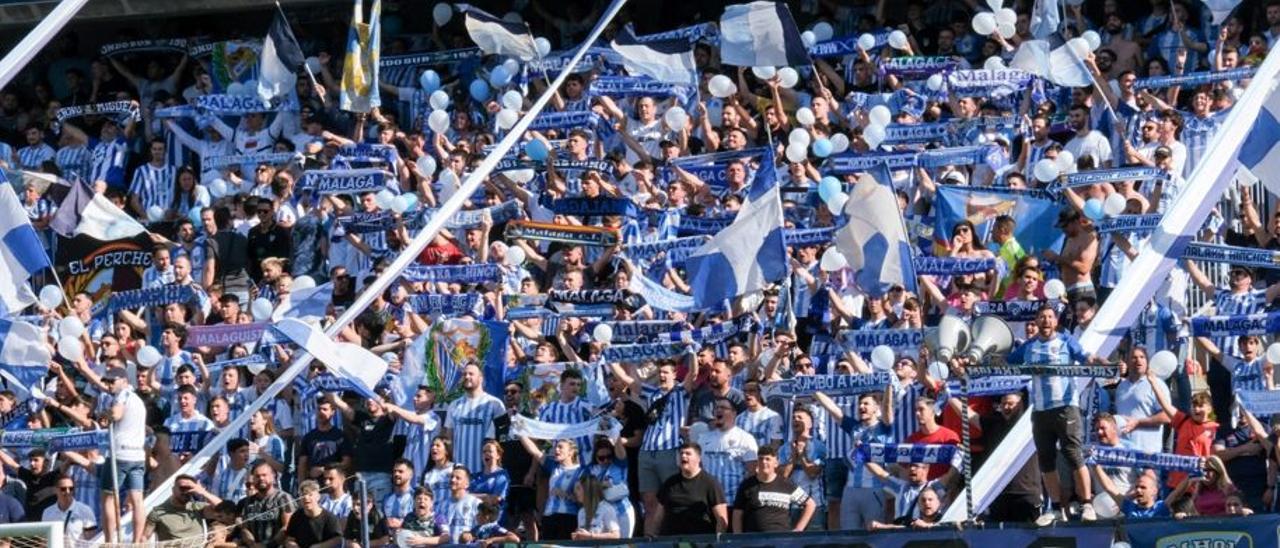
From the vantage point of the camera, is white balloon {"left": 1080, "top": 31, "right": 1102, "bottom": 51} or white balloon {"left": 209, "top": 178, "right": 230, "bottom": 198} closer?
white balloon {"left": 1080, "top": 31, "right": 1102, "bottom": 51}

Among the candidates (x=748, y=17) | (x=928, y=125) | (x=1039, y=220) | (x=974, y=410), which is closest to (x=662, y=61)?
(x=748, y=17)

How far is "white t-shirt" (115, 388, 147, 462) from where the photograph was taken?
22547 mm

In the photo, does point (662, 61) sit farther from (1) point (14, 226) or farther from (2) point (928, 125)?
(1) point (14, 226)

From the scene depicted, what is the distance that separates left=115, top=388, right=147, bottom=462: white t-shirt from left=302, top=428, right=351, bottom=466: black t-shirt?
116 cm

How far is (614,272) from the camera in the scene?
2380cm

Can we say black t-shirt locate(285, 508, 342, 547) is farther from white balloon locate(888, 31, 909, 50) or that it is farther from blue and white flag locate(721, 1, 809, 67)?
white balloon locate(888, 31, 909, 50)

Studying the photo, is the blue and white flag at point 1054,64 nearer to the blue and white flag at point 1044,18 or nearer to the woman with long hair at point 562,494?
the blue and white flag at point 1044,18

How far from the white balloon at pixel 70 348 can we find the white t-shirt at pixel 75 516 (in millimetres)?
1545

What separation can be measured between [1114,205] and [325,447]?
5.77m

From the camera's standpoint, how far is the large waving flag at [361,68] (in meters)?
27.2

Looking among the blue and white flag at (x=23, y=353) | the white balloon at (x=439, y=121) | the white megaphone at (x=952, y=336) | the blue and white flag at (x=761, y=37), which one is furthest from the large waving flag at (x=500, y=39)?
the white megaphone at (x=952, y=336)

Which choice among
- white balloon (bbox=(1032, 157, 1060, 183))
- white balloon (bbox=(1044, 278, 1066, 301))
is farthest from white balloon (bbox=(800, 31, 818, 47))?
white balloon (bbox=(1044, 278, 1066, 301))

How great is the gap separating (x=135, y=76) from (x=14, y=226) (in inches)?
272

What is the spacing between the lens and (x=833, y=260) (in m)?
22.6
